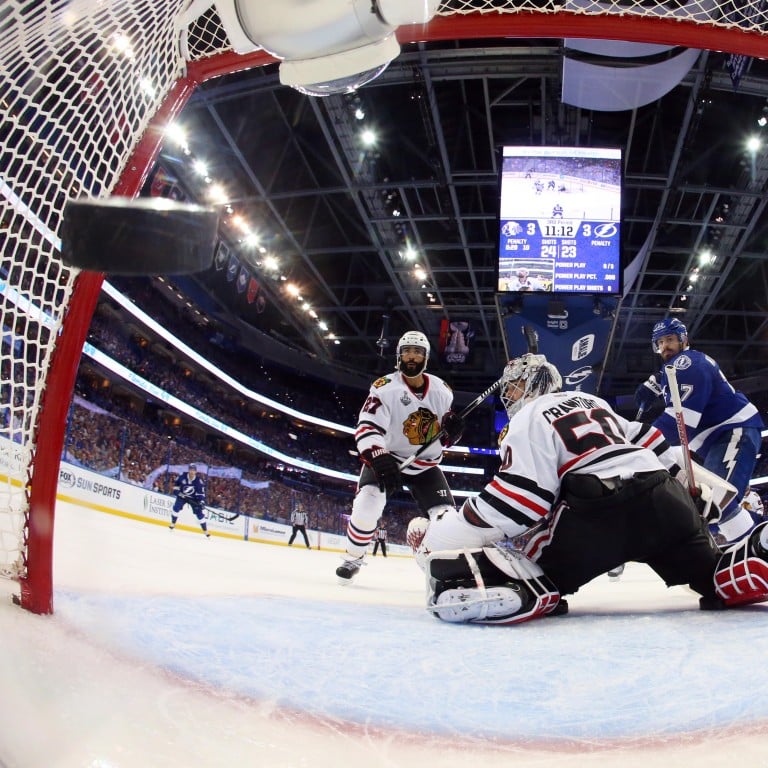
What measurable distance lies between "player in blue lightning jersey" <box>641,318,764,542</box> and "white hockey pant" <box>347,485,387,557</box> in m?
1.44

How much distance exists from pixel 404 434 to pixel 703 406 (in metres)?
1.47

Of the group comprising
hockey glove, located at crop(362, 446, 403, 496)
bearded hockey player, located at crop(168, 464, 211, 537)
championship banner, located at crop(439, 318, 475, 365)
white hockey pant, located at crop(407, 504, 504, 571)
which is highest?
championship banner, located at crop(439, 318, 475, 365)

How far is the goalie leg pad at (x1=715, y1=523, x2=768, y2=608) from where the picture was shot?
175 centimetres

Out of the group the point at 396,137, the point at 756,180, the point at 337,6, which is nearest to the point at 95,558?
the point at 337,6

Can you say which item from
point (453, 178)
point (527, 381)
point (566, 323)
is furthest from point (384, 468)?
point (453, 178)

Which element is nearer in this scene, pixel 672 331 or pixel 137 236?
pixel 137 236

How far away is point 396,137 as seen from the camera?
9570mm

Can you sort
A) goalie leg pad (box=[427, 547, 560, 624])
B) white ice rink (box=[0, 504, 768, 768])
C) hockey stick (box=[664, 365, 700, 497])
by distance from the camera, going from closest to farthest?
white ice rink (box=[0, 504, 768, 768]) → goalie leg pad (box=[427, 547, 560, 624]) → hockey stick (box=[664, 365, 700, 497])

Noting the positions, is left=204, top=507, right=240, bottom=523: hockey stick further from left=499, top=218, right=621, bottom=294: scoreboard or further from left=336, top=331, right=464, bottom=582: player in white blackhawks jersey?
left=336, top=331, right=464, bottom=582: player in white blackhawks jersey

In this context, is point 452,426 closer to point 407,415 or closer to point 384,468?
point 407,415

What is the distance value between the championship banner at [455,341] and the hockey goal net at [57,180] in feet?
41.0

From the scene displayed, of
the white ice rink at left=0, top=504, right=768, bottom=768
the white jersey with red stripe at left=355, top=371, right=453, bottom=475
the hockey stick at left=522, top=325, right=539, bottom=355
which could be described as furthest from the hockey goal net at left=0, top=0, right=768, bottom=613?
the hockey stick at left=522, top=325, right=539, bottom=355

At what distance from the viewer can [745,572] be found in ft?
5.84

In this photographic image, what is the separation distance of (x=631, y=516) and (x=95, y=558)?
187 cm
